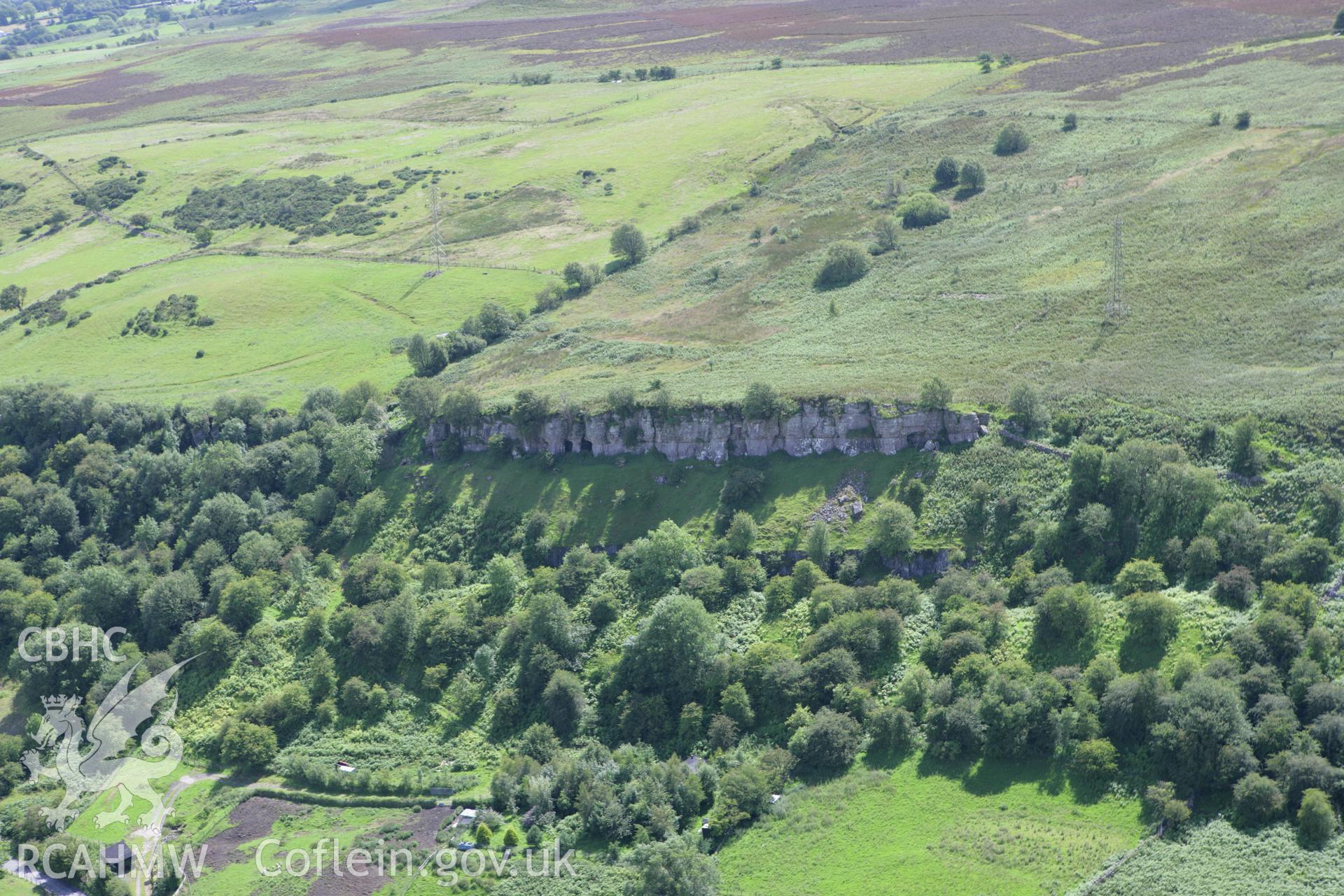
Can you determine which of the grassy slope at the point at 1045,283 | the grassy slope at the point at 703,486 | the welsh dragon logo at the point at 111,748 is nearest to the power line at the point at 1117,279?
the grassy slope at the point at 1045,283

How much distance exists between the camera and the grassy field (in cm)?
7819

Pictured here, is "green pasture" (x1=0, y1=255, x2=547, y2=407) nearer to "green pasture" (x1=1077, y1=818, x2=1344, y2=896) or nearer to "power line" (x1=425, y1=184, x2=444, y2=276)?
"power line" (x1=425, y1=184, x2=444, y2=276)

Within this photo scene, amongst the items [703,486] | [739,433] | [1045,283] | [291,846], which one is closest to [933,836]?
[291,846]

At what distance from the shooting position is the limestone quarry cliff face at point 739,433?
117 metres

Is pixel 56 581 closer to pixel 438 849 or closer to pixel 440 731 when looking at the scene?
pixel 440 731

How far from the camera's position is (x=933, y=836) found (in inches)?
3238

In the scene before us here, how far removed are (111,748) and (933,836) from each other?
2656 inches

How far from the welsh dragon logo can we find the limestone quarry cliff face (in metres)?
39.5

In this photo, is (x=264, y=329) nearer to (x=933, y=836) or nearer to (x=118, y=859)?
(x=118, y=859)

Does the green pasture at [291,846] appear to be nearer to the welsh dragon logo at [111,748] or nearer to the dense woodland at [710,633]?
the dense woodland at [710,633]


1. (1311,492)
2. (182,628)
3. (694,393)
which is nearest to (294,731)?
(182,628)

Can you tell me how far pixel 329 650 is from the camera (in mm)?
113000

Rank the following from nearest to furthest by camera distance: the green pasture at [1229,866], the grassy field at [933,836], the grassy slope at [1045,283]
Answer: the green pasture at [1229,866] → the grassy field at [933,836] → the grassy slope at [1045,283]

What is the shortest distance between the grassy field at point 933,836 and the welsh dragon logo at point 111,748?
4820 cm
